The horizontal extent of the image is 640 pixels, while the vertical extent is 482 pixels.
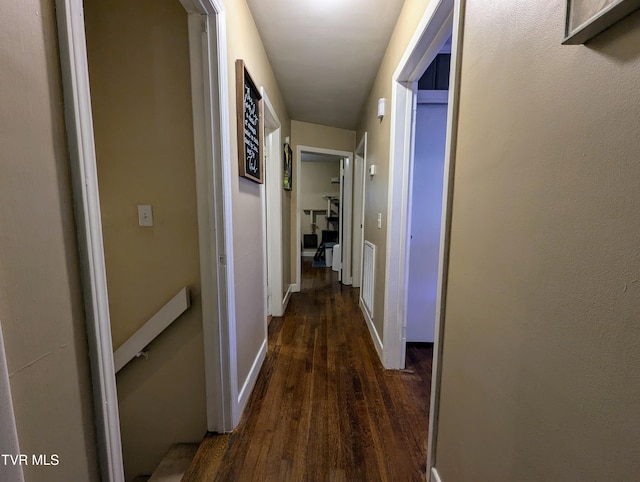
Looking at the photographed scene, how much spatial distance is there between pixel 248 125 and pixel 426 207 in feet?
4.83

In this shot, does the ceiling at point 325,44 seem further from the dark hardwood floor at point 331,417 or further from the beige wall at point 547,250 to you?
the dark hardwood floor at point 331,417

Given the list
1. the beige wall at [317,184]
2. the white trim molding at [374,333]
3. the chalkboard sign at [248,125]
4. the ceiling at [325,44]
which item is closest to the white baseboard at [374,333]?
the white trim molding at [374,333]

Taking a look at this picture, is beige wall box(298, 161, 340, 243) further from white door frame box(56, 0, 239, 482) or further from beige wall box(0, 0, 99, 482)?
beige wall box(0, 0, 99, 482)

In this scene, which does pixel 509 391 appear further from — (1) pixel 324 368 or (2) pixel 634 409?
(1) pixel 324 368

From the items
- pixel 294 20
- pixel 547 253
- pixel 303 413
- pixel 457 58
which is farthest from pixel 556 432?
pixel 294 20

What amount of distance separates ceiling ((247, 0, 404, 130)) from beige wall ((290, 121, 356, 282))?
1.89 ft

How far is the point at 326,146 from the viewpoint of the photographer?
3.97 m

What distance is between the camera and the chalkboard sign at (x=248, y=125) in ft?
4.97

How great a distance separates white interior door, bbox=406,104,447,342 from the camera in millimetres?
2117

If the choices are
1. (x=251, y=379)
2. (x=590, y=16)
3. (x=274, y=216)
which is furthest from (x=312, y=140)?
(x=590, y=16)

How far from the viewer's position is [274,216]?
3.03 meters

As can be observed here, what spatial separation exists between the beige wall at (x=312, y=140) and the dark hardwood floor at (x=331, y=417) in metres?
1.75

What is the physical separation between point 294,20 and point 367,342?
261 centimetres

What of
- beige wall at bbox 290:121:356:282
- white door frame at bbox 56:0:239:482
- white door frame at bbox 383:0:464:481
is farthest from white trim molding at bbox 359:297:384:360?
beige wall at bbox 290:121:356:282
